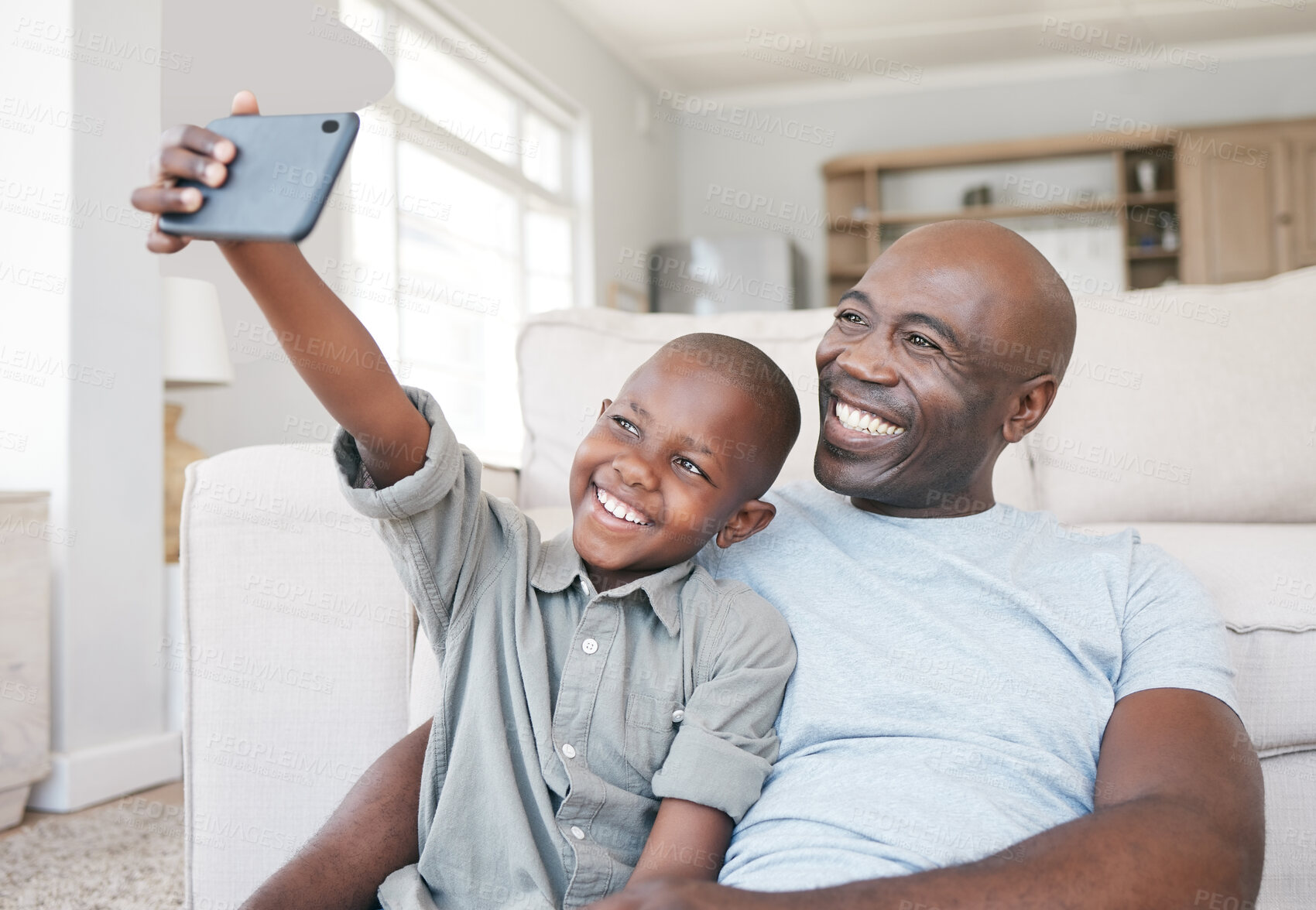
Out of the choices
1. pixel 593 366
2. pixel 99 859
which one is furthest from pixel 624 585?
pixel 99 859

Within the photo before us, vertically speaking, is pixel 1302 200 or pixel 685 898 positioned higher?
pixel 1302 200

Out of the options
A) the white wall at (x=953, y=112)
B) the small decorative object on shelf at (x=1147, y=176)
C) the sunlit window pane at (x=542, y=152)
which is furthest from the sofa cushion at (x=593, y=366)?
the small decorative object on shelf at (x=1147, y=176)

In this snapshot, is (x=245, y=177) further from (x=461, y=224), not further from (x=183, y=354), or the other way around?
(x=461, y=224)

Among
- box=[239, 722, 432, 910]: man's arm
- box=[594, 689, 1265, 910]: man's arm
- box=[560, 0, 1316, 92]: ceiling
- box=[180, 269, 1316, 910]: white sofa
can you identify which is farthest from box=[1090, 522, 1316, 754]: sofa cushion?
box=[560, 0, 1316, 92]: ceiling

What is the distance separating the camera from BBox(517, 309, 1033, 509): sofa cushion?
175cm

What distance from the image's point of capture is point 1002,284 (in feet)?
3.65

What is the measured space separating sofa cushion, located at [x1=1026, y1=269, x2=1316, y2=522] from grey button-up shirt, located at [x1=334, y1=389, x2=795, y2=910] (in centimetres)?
102

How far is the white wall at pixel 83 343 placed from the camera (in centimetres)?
235

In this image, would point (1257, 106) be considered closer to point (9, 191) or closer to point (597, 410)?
point (597, 410)

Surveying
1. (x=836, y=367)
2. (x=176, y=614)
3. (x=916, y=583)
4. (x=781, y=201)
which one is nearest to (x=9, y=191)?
(x=176, y=614)

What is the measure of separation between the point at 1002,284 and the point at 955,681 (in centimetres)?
42

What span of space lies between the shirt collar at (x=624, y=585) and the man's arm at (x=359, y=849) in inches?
8.3

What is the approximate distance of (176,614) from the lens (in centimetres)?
259

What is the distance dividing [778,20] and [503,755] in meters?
5.00
